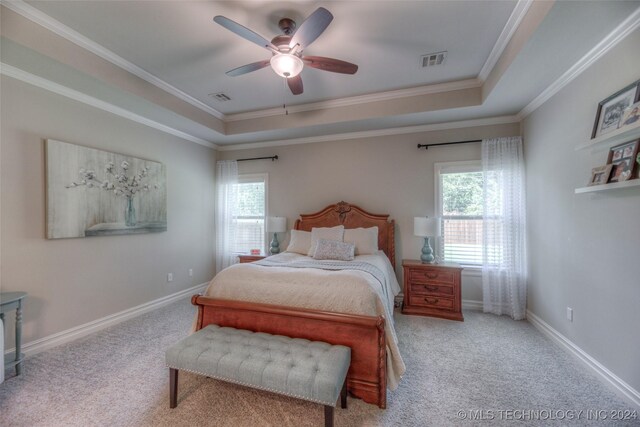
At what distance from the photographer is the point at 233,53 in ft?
8.41

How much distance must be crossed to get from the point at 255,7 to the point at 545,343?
413 cm

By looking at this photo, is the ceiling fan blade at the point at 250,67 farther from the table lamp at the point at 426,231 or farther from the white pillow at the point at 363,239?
the table lamp at the point at 426,231

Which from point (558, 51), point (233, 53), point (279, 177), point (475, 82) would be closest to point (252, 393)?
point (233, 53)

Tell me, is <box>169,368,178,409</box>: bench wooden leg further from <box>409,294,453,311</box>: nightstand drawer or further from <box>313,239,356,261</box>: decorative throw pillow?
<box>409,294,453,311</box>: nightstand drawer

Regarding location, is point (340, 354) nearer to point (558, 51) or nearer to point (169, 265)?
point (558, 51)

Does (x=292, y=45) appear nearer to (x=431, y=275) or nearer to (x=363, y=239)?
(x=363, y=239)

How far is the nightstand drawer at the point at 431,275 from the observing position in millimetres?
3357

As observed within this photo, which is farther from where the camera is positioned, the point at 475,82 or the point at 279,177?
the point at 279,177

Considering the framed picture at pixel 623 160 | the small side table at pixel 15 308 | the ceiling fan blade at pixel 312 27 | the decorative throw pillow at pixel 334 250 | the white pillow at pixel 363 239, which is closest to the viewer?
the ceiling fan blade at pixel 312 27

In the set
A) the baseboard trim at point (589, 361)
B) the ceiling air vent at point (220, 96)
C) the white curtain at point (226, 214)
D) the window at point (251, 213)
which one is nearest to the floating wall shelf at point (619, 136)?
the baseboard trim at point (589, 361)

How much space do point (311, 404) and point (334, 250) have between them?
178cm

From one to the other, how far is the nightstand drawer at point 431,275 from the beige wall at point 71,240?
358cm

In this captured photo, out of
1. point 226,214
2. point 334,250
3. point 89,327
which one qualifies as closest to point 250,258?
point 226,214

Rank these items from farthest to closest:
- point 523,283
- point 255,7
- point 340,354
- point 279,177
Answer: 1. point 279,177
2. point 523,283
3. point 255,7
4. point 340,354
